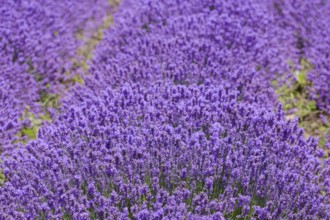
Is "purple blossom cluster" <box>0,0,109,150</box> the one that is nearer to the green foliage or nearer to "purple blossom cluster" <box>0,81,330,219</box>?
"purple blossom cluster" <box>0,81,330,219</box>

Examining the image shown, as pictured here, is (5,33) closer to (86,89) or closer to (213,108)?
(86,89)

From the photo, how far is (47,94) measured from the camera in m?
5.03

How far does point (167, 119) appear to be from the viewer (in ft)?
11.0

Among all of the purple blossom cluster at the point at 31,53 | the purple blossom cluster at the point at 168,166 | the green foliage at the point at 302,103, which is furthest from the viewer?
the green foliage at the point at 302,103

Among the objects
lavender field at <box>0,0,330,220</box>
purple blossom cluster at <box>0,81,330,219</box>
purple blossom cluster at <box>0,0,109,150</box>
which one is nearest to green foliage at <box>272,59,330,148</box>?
lavender field at <box>0,0,330,220</box>

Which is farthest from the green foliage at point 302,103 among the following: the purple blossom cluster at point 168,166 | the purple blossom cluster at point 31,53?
the purple blossom cluster at point 31,53

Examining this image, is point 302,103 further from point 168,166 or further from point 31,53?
point 31,53

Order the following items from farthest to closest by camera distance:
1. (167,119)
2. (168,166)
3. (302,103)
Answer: (302,103), (167,119), (168,166)

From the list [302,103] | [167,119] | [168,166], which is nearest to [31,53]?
[167,119]

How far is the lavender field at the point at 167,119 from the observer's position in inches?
113

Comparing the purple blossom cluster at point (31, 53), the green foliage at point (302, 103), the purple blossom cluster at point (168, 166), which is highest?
the purple blossom cluster at point (31, 53)

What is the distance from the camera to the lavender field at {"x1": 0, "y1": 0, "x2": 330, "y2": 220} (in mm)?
2881

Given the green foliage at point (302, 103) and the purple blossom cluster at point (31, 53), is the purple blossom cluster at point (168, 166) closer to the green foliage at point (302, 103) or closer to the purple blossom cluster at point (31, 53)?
the purple blossom cluster at point (31, 53)

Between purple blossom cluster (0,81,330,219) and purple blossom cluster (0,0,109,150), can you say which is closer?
purple blossom cluster (0,81,330,219)
